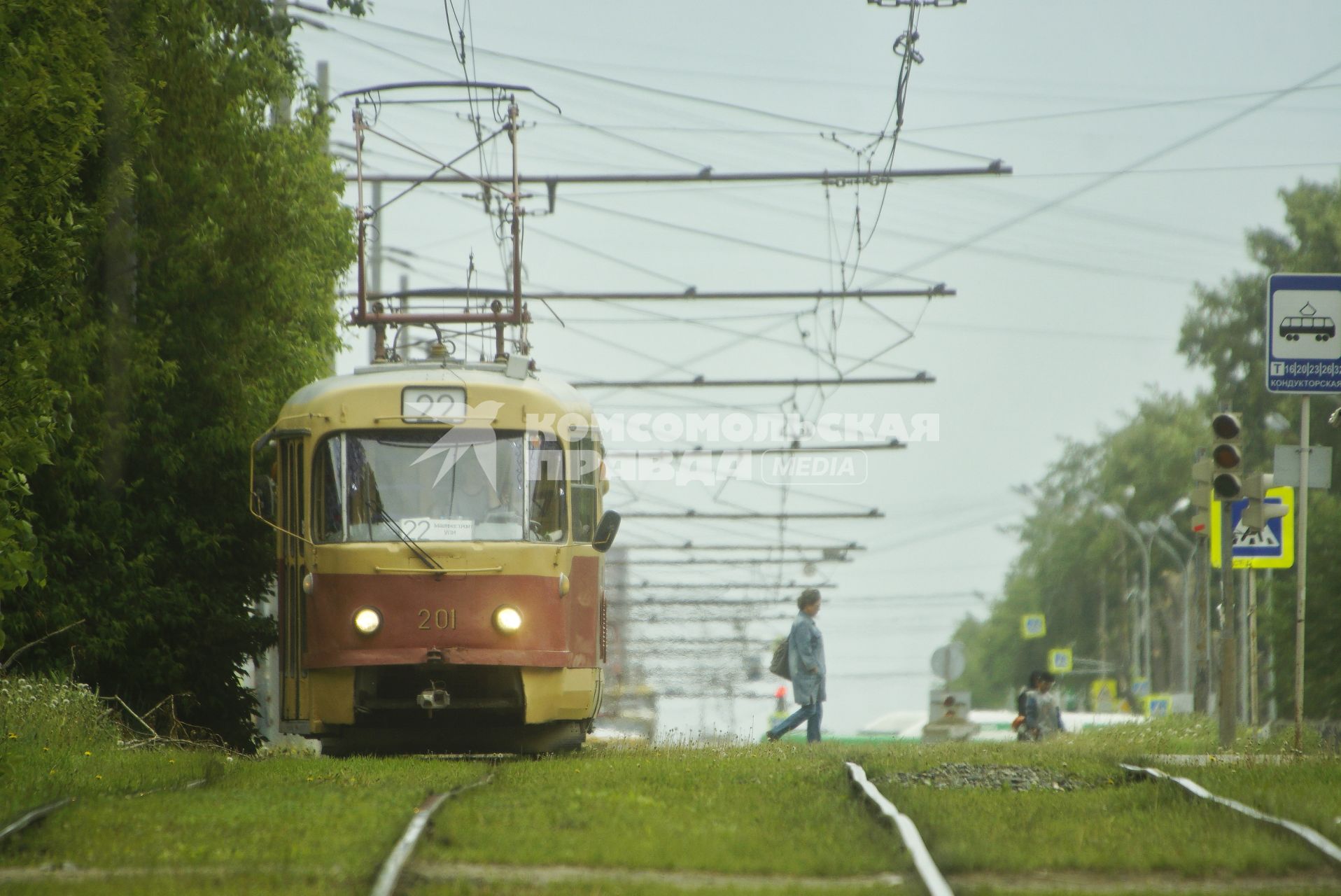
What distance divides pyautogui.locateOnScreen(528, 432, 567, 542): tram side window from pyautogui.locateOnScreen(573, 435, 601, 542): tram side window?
0.17m

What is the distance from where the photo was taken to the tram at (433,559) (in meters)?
14.3

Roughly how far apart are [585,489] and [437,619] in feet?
5.81

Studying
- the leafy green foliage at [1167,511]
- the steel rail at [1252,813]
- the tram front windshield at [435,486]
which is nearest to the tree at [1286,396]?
the leafy green foliage at [1167,511]

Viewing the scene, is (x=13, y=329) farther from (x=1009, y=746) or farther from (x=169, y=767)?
(x=1009, y=746)

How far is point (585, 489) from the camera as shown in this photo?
50.0 feet

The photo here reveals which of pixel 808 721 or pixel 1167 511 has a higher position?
pixel 1167 511

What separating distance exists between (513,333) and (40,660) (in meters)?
5.66

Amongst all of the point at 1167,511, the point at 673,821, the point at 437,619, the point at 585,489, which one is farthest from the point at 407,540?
the point at 1167,511

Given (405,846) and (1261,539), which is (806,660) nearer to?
(1261,539)

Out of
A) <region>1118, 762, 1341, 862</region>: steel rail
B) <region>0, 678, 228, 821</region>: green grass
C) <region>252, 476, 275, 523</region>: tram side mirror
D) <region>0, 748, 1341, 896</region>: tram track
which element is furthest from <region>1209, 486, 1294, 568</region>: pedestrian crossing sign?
<region>0, 678, 228, 821</region>: green grass

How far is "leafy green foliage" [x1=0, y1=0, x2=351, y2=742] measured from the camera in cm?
1761

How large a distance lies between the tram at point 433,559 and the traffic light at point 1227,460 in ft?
16.5

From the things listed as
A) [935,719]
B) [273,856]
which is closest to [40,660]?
[273,856]

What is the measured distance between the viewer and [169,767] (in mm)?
12406
